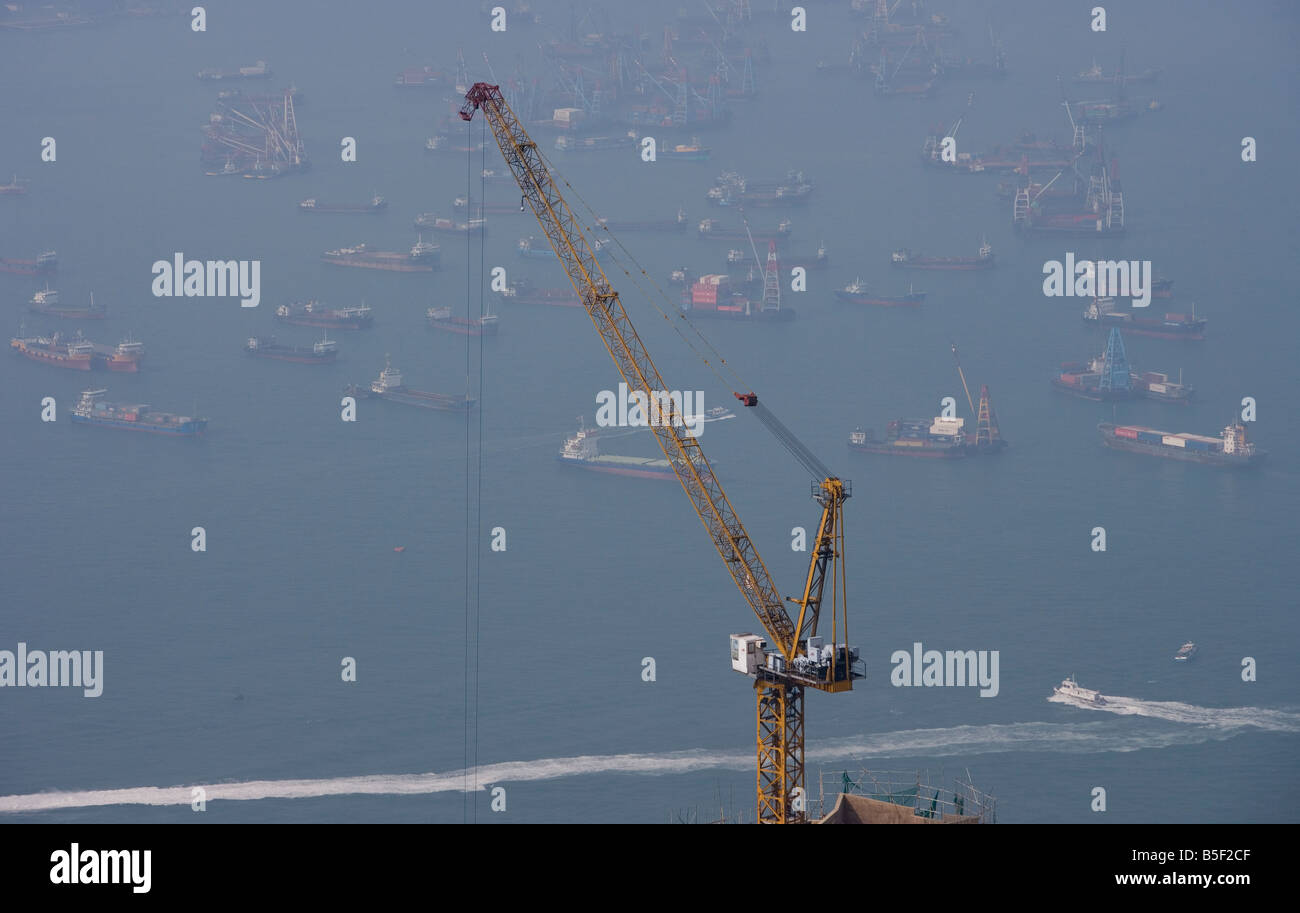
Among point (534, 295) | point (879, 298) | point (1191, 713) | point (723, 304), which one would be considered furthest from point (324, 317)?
point (1191, 713)

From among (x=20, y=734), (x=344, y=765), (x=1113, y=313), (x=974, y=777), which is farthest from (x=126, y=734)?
(x=1113, y=313)

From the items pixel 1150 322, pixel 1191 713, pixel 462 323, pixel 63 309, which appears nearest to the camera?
pixel 1191 713

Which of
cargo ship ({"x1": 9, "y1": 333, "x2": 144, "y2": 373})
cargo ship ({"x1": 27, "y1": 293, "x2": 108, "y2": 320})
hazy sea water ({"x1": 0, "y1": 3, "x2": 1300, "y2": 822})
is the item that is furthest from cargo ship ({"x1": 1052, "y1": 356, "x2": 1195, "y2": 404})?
cargo ship ({"x1": 27, "y1": 293, "x2": 108, "y2": 320})

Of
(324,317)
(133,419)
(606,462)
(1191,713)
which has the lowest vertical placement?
(1191,713)

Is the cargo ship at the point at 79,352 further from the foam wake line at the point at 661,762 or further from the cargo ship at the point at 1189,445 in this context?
the cargo ship at the point at 1189,445

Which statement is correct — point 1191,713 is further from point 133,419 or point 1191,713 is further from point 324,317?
point 133,419

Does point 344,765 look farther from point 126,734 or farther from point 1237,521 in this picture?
point 1237,521
